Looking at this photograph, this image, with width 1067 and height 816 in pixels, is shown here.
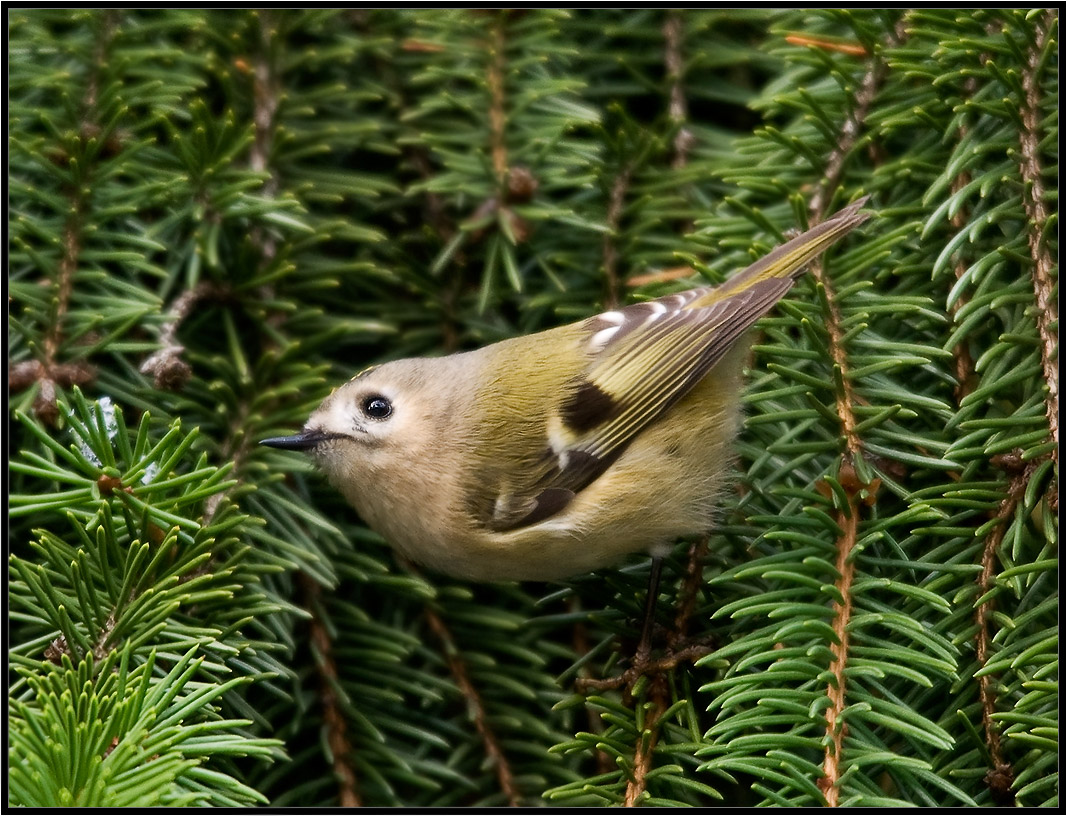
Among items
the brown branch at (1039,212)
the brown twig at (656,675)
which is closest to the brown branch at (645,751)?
the brown twig at (656,675)

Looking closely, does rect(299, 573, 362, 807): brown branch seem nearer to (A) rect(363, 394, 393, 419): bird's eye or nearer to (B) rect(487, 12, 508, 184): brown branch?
(A) rect(363, 394, 393, 419): bird's eye

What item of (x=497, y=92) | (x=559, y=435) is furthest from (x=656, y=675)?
(x=497, y=92)

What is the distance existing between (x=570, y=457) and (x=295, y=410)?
1.45 feet

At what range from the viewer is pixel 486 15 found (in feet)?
5.53

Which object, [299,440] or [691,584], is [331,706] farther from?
[691,584]

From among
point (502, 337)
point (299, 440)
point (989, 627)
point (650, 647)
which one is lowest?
point (650, 647)

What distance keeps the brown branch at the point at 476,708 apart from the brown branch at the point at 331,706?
16 cm

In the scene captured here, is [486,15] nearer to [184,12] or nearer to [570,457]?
[184,12]

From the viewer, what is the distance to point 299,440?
141 centimetres

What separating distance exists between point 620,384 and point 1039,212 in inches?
25.8

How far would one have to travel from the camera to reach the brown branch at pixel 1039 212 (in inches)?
45.3

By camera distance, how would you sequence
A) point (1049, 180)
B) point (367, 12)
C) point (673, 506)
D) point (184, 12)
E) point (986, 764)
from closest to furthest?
point (986, 764) → point (1049, 180) → point (673, 506) → point (184, 12) → point (367, 12)

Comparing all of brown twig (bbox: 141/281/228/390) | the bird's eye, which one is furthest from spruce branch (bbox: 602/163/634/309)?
brown twig (bbox: 141/281/228/390)

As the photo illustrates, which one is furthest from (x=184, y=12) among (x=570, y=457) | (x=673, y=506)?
(x=673, y=506)
